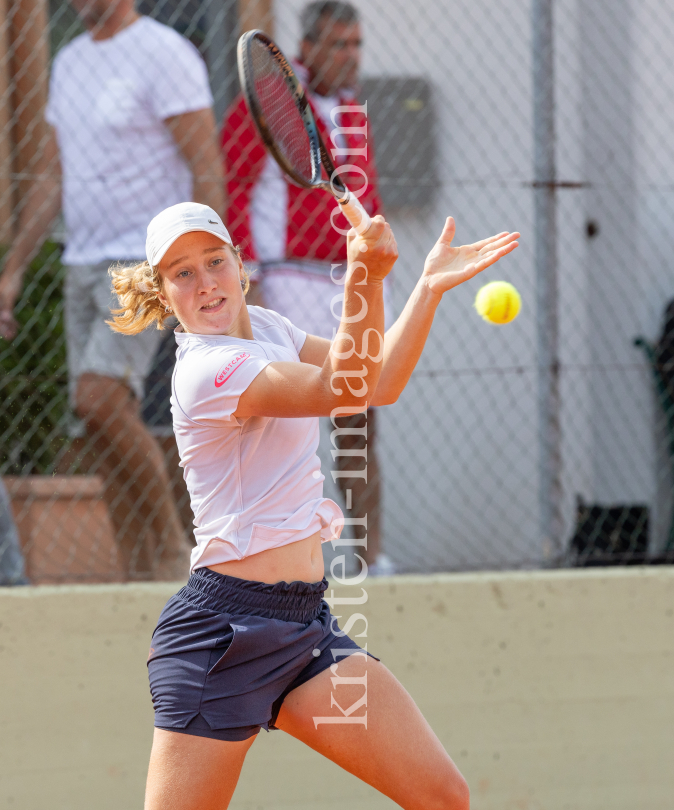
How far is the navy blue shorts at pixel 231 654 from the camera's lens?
2.04m

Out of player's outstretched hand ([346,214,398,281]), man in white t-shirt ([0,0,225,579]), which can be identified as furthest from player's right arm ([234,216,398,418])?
man in white t-shirt ([0,0,225,579])

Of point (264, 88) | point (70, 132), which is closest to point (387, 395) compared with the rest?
point (264, 88)

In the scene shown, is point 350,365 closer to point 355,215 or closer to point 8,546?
point 355,215

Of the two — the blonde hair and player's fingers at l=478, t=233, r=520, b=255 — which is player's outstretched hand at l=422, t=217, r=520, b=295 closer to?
player's fingers at l=478, t=233, r=520, b=255

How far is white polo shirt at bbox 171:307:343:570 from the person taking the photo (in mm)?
2041

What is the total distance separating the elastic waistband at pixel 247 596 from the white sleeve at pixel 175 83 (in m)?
1.99

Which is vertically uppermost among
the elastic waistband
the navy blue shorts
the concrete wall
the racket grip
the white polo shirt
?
the racket grip

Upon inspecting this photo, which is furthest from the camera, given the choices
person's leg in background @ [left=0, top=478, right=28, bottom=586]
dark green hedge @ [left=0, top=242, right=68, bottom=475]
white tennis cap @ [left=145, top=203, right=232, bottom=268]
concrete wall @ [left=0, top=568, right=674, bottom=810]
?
dark green hedge @ [left=0, top=242, right=68, bottom=475]

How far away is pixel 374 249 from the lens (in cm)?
190

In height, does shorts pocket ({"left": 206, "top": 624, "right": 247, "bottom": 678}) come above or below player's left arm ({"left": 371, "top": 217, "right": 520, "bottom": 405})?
below

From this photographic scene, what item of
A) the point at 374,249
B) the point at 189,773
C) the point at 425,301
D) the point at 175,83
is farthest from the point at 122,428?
the point at 374,249

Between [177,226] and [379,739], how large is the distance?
1.12 metres

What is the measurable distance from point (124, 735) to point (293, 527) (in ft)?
4.68

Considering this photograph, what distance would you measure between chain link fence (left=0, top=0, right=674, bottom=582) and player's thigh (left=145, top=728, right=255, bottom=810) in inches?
64.1
